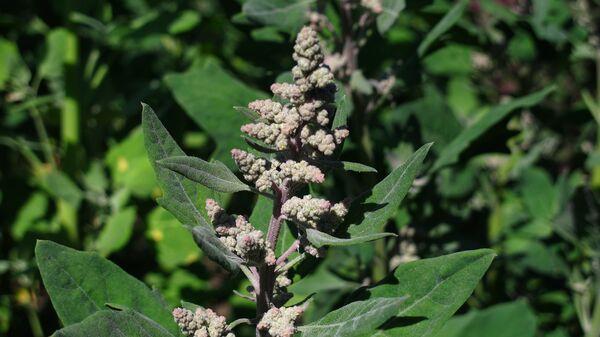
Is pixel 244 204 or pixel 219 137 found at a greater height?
pixel 219 137

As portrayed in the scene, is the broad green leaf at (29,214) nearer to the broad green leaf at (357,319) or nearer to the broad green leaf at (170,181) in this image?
the broad green leaf at (170,181)

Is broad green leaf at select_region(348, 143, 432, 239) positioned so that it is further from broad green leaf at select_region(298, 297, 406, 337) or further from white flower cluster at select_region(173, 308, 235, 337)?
white flower cluster at select_region(173, 308, 235, 337)

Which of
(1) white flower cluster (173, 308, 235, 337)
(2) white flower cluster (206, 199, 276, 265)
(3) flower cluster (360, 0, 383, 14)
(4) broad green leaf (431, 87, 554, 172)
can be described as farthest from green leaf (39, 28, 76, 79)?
Answer: (1) white flower cluster (173, 308, 235, 337)

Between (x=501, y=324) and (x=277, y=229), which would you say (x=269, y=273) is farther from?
(x=501, y=324)

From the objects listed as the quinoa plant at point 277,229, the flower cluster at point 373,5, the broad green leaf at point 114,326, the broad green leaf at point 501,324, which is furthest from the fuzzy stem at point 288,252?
the flower cluster at point 373,5

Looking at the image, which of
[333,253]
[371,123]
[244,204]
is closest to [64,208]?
[244,204]

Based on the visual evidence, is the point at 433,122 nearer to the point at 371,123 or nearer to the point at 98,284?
the point at 371,123
